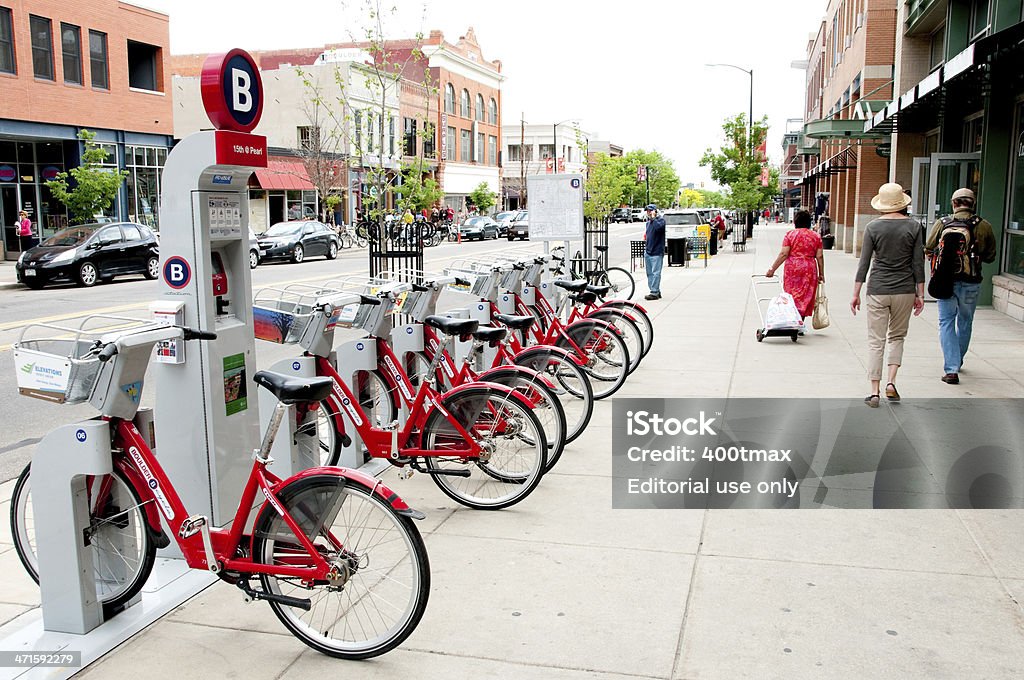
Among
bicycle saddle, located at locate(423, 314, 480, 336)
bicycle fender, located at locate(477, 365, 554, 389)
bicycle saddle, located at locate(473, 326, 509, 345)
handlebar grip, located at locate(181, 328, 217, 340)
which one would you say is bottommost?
bicycle fender, located at locate(477, 365, 554, 389)

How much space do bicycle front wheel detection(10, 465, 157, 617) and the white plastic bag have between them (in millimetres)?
9576

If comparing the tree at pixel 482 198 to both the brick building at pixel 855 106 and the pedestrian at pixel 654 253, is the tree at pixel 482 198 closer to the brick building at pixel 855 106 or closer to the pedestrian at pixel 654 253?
the brick building at pixel 855 106

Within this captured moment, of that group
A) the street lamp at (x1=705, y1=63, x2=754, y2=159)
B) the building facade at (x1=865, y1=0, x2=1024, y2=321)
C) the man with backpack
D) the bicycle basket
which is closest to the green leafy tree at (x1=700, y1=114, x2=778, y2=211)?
the street lamp at (x1=705, y1=63, x2=754, y2=159)

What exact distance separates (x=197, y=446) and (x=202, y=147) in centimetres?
148

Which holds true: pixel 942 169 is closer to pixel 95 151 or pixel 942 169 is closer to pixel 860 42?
pixel 860 42

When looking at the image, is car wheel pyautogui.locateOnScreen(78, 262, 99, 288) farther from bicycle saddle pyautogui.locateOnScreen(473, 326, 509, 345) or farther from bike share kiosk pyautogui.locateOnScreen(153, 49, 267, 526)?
bike share kiosk pyautogui.locateOnScreen(153, 49, 267, 526)

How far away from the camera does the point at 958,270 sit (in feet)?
29.1

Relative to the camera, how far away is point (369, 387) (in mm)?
6430

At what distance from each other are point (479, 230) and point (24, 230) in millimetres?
25014

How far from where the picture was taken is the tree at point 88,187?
26.8 meters

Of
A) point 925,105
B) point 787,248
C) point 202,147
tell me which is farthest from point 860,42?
point 202,147

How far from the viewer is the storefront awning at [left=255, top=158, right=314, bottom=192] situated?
1607 inches

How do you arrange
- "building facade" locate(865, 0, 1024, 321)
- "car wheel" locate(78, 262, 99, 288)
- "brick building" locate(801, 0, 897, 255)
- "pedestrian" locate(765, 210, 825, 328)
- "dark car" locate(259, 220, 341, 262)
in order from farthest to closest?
"dark car" locate(259, 220, 341, 262) → "brick building" locate(801, 0, 897, 255) → "car wheel" locate(78, 262, 99, 288) → "building facade" locate(865, 0, 1024, 321) → "pedestrian" locate(765, 210, 825, 328)

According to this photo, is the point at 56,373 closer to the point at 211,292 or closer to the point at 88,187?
the point at 211,292
